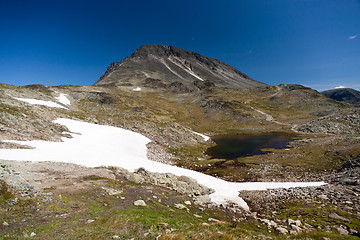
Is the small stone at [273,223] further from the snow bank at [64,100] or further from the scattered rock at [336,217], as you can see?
the snow bank at [64,100]

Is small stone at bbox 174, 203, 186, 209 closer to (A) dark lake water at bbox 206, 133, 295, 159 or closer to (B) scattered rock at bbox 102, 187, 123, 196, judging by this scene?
(B) scattered rock at bbox 102, 187, 123, 196

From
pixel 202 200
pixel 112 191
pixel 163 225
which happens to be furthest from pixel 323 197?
pixel 112 191

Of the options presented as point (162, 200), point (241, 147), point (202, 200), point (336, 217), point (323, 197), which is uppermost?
point (241, 147)

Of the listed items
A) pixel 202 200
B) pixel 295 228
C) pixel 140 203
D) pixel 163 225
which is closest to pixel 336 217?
pixel 295 228

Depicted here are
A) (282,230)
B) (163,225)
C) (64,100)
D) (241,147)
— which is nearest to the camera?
(163,225)

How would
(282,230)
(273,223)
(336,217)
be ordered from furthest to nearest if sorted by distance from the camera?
1. (336,217)
2. (273,223)
3. (282,230)

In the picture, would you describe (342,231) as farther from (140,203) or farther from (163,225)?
(140,203)

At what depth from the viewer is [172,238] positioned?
9.41 meters

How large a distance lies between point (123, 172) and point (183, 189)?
8664mm

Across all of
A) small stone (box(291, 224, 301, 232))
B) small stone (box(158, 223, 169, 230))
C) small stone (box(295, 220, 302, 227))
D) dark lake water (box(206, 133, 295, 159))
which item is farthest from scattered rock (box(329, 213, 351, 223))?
dark lake water (box(206, 133, 295, 159))

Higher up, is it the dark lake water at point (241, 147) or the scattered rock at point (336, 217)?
the dark lake water at point (241, 147)

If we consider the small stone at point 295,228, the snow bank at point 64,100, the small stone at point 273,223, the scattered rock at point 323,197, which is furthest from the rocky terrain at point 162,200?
the snow bank at point 64,100

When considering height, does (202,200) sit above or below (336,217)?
below

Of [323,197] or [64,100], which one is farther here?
[64,100]
